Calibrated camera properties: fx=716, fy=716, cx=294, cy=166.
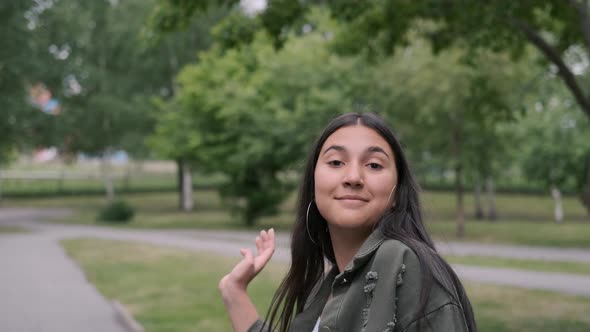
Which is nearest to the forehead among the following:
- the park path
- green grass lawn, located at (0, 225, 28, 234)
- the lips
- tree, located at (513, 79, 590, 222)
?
the lips

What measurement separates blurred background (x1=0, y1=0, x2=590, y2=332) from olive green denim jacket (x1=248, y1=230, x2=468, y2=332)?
450 millimetres

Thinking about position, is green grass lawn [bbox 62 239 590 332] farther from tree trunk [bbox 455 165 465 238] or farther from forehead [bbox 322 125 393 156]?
tree trunk [bbox 455 165 465 238]

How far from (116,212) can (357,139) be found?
28327mm

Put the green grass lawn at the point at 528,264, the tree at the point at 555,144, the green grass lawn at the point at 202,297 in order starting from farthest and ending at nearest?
the tree at the point at 555,144 < the green grass lawn at the point at 528,264 < the green grass lawn at the point at 202,297

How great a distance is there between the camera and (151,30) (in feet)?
28.1

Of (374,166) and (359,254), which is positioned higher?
(374,166)

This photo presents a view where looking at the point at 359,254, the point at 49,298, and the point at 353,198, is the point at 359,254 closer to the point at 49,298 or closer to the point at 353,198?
the point at 353,198

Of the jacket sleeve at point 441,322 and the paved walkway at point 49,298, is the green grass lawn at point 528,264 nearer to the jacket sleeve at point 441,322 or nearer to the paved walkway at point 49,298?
the paved walkway at point 49,298

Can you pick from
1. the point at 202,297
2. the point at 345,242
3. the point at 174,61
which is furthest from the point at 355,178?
the point at 174,61

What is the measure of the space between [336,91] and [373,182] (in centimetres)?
2252

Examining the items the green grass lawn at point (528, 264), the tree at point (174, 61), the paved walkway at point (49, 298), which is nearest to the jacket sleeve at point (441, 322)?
the paved walkway at point (49, 298)

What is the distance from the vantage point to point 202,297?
396 inches

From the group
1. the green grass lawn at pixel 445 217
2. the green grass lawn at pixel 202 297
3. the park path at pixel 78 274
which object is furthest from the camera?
the green grass lawn at pixel 445 217

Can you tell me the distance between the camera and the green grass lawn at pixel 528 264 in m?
13.7
